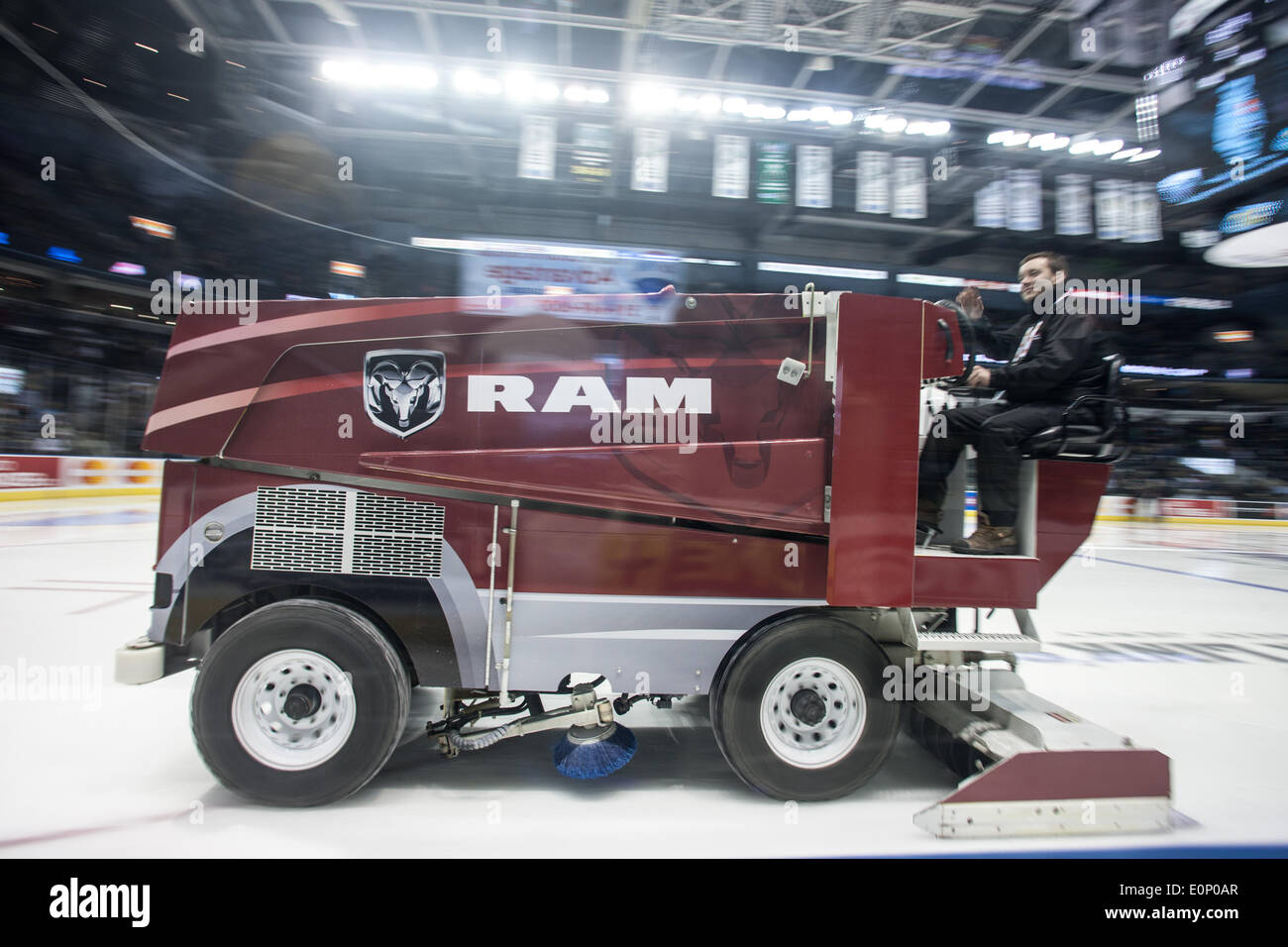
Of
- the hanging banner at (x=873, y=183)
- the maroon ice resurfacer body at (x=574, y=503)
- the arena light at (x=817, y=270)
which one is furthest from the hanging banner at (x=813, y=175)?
the maroon ice resurfacer body at (x=574, y=503)

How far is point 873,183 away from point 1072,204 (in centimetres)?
163

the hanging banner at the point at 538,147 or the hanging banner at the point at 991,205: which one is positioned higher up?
the hanging banner at the point at 991,205

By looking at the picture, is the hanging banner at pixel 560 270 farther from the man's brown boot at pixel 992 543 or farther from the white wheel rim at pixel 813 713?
the white wheel rim at pixel 813 713

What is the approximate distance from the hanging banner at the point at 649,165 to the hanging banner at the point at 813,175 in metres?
1.26

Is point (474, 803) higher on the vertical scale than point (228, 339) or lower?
lower

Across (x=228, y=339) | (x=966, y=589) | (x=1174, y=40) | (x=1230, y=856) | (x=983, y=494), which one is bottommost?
(x=1230, y=856)

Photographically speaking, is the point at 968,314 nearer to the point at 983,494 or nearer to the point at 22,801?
the point at 983,494

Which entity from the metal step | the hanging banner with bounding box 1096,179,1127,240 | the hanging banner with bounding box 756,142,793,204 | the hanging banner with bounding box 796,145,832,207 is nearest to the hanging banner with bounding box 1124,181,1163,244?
the hanging banner with bounding box 1096,179,1127,240

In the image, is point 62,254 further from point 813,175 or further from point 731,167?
point 813,175

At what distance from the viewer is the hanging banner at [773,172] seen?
15.9 feet

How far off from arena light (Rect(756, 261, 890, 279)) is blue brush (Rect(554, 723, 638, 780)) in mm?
3058

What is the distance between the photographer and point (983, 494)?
2.51 m

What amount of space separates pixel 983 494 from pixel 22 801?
3.67 meters
